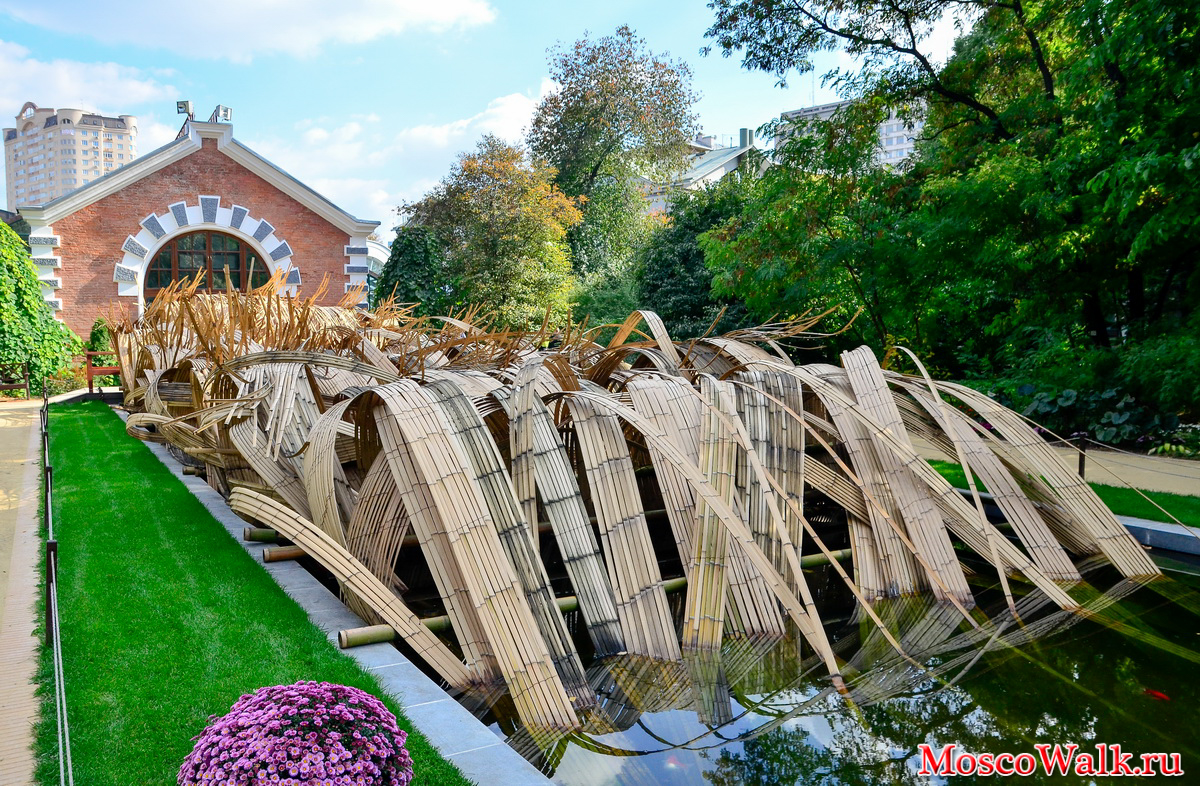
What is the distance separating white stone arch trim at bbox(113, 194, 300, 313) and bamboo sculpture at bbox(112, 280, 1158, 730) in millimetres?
11691

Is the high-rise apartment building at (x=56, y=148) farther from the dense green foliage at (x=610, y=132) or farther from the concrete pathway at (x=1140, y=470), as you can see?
the concrete pathway at (x=1140, y=470)

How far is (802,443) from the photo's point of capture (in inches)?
154

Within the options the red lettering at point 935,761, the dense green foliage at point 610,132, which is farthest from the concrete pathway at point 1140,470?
the dense green foliage at point 610,132

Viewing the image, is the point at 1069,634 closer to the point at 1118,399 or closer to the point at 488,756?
the point at 488,756

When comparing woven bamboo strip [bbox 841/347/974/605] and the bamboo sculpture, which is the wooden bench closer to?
the bamboo sculpture

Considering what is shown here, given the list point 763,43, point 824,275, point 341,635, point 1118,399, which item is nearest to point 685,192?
point 763,43

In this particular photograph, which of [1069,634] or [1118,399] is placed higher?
[1118,399]

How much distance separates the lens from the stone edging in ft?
7.09

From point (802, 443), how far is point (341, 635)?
2211mm

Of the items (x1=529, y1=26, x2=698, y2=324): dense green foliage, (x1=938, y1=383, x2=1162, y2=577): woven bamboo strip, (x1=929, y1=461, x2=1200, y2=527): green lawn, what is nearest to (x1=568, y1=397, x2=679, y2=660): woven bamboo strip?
(x1=938, y1=383, x2=1162, y2=577): woven bamboo strip

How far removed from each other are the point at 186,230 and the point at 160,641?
14666 millimetres

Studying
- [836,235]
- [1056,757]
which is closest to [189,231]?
[836,235]

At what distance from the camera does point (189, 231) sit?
51.4ft

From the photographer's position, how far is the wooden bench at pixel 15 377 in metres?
10.8
